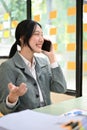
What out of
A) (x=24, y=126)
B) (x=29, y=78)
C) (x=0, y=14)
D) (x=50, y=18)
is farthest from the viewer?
(x=0, y=14)

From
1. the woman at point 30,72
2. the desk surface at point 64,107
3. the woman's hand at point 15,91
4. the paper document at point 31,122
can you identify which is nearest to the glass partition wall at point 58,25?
the woman at point 30,72

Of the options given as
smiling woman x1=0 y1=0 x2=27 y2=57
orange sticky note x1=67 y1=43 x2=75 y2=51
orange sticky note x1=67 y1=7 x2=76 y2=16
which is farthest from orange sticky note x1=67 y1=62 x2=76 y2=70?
smiling woman x1=0 y1=0 x2=27 y2=57

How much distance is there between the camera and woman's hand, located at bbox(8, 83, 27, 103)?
1.18m

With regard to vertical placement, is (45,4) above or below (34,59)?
above

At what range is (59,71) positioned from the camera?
187 centimetres

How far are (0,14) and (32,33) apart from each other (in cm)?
207

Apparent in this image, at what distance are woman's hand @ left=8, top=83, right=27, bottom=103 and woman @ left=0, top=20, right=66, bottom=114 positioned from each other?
107mm

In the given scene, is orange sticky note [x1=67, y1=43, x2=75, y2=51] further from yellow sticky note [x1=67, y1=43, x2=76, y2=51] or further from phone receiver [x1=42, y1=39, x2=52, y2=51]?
phone receiver [x1=42, y1=39, x2=52, y2=51]

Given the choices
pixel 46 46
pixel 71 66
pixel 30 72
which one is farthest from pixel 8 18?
pixel 30 72

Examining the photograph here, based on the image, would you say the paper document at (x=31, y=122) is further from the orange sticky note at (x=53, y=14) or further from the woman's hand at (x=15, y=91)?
the orange sticky note at (x=53, y=14)

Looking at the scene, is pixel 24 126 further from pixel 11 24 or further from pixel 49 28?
pixel 11 24

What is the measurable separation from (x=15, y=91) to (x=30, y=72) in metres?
0.47

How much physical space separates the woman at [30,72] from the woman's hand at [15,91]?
0.11m

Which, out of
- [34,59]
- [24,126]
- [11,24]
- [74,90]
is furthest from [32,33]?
[11,24]
